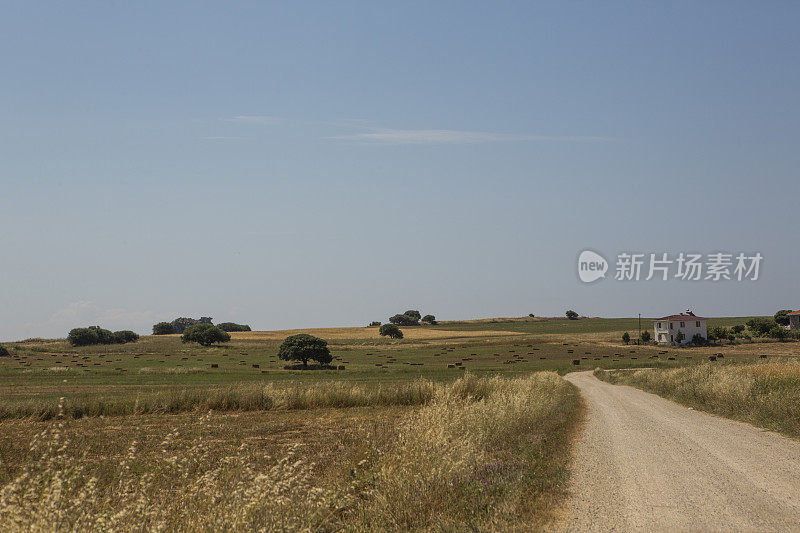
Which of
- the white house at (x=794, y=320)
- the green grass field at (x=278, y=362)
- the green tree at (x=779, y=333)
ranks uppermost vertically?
the white house at (x=794, y=320)

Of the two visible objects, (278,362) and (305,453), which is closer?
(305,453)

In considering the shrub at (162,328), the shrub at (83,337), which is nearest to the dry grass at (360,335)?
the shrub at (83,337)

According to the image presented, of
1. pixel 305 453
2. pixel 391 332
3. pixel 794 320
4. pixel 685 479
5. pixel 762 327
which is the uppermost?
pixel 794 320

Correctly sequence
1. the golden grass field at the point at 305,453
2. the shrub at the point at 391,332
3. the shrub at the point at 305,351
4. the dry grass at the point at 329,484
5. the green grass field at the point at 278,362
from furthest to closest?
1. the shrub at the point at 391,332
2. the shrub at the point at 305,351
3. the green grass field at the point at 278,362
4. the golden grass field at the point at 305,453
5. the dry grass at the point at 329,484

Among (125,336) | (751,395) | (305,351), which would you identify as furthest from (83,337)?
(751,395)

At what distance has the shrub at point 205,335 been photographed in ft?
399

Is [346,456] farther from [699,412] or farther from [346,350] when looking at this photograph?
[346,350]

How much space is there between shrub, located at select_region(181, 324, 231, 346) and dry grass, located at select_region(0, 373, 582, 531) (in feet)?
350

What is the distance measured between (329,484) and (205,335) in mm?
118157

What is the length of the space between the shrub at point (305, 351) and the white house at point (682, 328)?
7689 cm

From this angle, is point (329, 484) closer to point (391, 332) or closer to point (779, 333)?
point (779, 333)

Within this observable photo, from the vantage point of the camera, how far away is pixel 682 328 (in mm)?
118562

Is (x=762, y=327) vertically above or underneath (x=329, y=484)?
above

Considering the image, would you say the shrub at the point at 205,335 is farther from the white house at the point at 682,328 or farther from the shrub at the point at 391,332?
the white house at the point at 682,328
